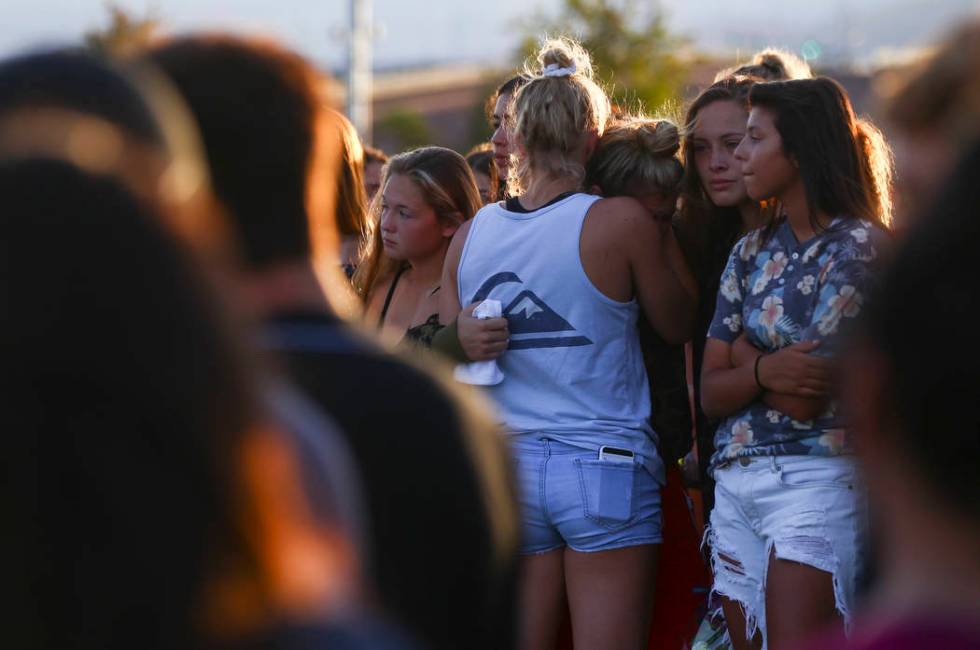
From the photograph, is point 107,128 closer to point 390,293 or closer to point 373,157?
point 390,293

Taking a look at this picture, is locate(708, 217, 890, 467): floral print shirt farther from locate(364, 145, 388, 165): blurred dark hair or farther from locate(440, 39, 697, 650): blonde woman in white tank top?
locate(364, 145, 388, 165): blurred dark hair

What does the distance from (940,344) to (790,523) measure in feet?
7.82

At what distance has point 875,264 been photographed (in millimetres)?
3332

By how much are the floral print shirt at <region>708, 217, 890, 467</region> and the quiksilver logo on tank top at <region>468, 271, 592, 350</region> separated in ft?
1.43

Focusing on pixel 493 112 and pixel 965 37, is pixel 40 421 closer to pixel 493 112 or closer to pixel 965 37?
pixel 965 37

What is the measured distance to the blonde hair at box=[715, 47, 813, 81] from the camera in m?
4.35

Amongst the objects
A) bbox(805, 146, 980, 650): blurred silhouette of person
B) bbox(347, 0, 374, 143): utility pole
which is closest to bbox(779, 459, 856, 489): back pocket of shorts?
bbox(805, 146, 980, 650): blurred silhouette of person

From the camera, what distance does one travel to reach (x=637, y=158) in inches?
163

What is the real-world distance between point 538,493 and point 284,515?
2.75 meters

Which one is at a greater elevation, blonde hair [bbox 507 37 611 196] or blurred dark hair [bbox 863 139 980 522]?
blonde hair [bbox 507 37 611 196]

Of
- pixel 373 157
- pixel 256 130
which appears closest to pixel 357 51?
pixel 373 157

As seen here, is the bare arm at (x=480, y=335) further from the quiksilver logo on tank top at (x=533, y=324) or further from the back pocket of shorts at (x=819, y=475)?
the back pocket of shorts at (x=819, y=475)

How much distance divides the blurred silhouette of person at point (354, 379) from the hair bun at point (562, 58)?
227 centimetres

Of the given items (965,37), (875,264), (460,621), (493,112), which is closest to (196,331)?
(460,621)
